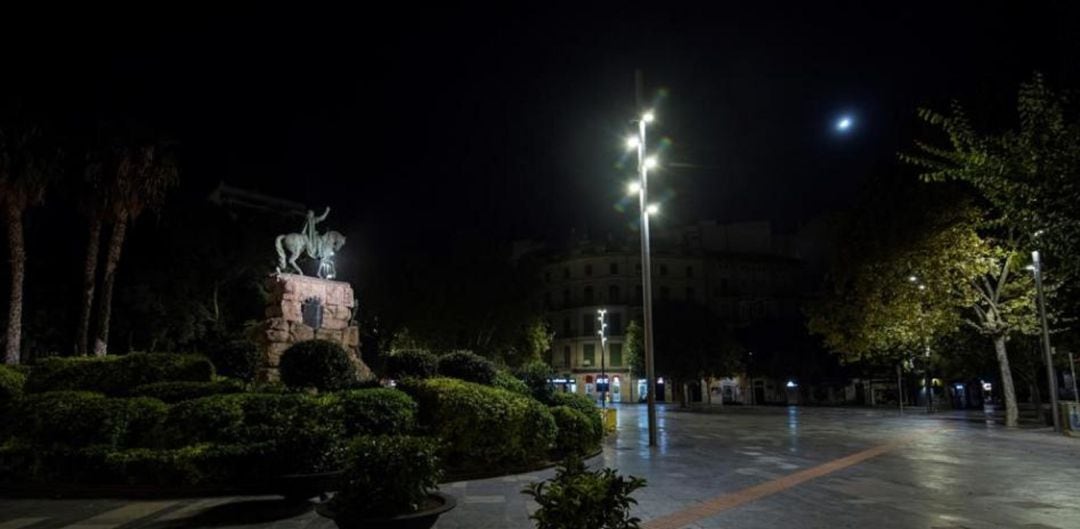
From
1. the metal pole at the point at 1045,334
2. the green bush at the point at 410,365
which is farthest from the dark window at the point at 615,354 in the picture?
the green bush at the point at 410,365

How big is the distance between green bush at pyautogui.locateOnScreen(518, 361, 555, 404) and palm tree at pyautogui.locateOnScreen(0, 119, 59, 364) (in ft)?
58.2

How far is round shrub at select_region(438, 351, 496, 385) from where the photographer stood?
17.1 meters

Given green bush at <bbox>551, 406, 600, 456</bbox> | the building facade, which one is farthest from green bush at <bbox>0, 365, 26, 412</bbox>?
the building facade

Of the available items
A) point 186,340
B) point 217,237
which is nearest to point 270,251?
point 217,237

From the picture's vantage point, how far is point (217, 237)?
132ft

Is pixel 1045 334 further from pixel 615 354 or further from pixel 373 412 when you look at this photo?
pixel 615 354

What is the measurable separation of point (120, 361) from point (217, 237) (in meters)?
26.3

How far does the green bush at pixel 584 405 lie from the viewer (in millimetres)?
16719

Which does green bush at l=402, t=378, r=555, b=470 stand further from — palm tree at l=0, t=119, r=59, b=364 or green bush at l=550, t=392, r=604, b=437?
palm tree at l=0, t=119, r=59, b=364

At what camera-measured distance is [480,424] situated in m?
12.9

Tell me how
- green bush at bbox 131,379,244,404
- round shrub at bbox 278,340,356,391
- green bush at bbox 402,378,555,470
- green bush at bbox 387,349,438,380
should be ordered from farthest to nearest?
green bush at bbox 387,349,438,380 < round shrub at bbox 278,340,356,391 < green bush at bbox 131,379,244,404 < green bush at bbox 402,378,555,470

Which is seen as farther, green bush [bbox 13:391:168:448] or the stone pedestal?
the stone pedestal

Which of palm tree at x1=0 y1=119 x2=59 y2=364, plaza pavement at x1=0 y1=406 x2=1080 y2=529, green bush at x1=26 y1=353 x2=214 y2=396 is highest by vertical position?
palm tree at x1=0 y1=119 x2=59 y2=364

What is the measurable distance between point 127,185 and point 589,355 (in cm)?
5098
